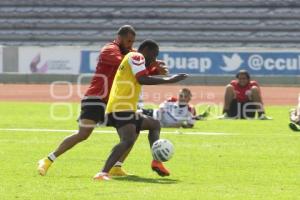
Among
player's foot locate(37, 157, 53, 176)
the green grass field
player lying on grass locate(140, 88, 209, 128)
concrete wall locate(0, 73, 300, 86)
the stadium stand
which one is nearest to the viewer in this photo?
the green grass field

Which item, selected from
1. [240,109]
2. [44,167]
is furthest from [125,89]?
[240,109]

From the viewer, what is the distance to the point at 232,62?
132 feet

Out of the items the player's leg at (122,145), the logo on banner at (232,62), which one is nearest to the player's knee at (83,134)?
the player's leg at (122,145)

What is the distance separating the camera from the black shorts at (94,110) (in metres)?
11.5

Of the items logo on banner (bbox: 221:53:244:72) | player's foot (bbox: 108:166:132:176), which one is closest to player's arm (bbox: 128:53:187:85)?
player's foot (bbox: 108:166:132:176)

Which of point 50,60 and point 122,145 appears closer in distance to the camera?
point 122,145

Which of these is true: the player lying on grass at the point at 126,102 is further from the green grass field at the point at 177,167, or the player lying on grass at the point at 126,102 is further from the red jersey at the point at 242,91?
the red jersey at the point at 242,91

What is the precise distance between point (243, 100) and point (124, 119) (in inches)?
502

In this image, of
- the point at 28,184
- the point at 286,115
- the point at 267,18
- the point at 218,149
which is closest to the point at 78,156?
the point at 218,149

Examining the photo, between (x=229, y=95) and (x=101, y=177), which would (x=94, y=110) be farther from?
(x=229, y=95)

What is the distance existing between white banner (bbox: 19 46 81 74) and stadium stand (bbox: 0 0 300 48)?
517 centimetres

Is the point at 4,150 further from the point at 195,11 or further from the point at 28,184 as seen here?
the point at 195,11

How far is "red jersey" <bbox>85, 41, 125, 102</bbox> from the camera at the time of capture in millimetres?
11414

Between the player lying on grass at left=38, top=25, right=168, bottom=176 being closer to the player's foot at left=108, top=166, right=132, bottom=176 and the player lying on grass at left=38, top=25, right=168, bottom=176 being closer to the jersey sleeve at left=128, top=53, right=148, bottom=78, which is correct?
the player's foot at left=108, top=166, right=132, bottom=176
